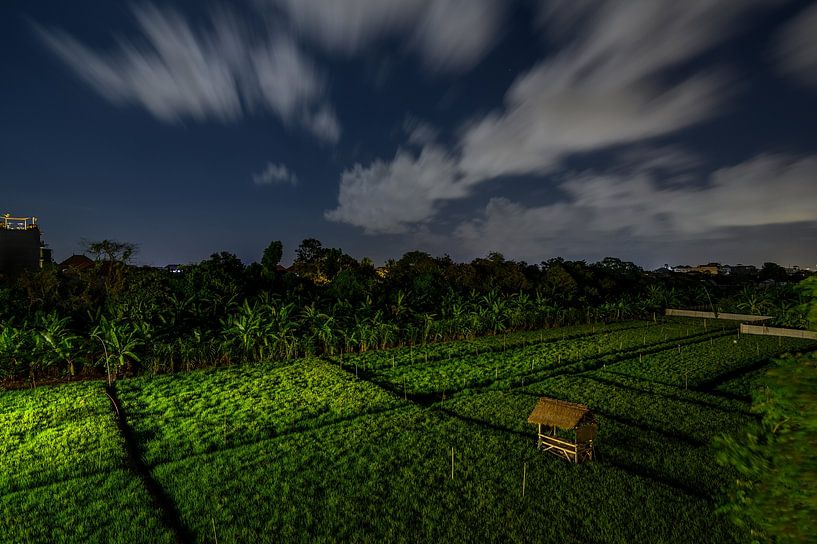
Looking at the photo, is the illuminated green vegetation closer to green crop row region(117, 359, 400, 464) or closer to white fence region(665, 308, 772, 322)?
green crop row region(117, 359, 400, 464)

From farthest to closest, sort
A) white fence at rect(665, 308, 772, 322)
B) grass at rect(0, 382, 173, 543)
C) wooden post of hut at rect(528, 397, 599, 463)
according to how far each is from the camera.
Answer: white fence at rect(665, 308, 772, 322) → wooden post of hut at rect(528, 397, 599, 463) → grass at rect(0, 382, 173, 543)

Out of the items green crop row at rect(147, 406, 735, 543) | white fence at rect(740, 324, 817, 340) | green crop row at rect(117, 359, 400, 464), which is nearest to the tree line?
white fence at rect(740, 324, 817, 340)

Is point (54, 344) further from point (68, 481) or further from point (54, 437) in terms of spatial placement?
point (68, 481)

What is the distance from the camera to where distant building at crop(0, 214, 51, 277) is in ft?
118

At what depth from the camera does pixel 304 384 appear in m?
19.8

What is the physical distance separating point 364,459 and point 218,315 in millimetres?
20825

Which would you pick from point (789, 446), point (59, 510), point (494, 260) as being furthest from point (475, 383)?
point (494, 260)

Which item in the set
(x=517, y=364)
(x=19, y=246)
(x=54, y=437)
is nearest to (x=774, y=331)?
(x=517, y=364)

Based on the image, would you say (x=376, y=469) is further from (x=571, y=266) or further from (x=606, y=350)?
(x=571, y=266)

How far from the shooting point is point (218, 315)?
2881 cm

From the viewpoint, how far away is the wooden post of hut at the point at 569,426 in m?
11.4

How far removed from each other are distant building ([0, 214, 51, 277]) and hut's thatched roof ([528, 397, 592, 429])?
A: 42.0m

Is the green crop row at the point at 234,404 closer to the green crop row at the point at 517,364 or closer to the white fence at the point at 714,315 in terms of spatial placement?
the green crop row at the point at 517,364

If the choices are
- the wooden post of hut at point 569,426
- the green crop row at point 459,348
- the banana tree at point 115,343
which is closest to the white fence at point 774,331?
the green crop row at point 459,348
